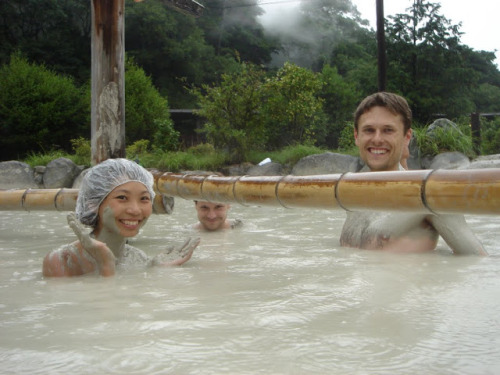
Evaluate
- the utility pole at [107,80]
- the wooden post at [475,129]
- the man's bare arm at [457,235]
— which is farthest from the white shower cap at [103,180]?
the wooden post at [475,129]

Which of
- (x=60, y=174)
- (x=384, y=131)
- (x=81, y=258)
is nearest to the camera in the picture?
(x=81, y=258)

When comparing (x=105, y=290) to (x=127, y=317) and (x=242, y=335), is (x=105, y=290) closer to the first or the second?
(x=127, y=317)

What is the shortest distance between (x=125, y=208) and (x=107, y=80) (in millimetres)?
3131

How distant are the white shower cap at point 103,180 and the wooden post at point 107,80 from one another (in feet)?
9.35

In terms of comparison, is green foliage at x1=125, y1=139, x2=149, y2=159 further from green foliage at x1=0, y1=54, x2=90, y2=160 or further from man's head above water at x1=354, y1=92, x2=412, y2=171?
man's head above water at x1=354, y1=92, x2=412, y2=171

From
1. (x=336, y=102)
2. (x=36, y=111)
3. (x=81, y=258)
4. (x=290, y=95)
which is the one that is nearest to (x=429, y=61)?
(x=336, y=102)

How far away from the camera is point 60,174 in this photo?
13.4m

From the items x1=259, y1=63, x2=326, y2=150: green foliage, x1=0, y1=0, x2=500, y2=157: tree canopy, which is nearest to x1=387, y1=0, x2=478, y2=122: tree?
x1=0, y1=0, x2=500, y2=157: tree canopy

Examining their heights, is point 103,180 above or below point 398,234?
above

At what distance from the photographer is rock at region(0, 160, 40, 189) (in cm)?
1330

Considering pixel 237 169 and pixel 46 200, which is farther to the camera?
pixel 237 169

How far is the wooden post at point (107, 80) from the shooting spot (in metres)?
5.62

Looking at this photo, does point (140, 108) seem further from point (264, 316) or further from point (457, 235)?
point (264, 316)

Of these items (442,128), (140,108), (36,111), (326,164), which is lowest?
(326,164)
